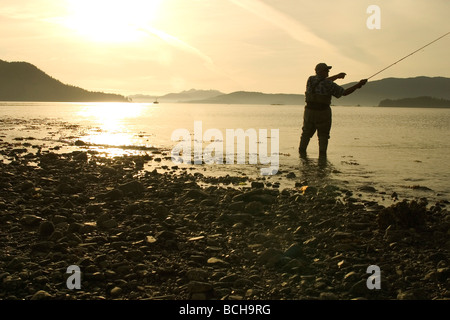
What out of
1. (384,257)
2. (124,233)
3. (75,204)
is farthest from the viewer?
(75,204)

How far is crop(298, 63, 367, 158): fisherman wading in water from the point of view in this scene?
15.2m

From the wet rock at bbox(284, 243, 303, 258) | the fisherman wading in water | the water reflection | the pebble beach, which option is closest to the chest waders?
the fisherman wading in water

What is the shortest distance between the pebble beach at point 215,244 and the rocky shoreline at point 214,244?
18 mm

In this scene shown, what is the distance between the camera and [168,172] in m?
13.3

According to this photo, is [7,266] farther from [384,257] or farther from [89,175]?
[89,175]

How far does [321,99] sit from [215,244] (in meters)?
10.8

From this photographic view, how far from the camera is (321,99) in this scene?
15812 mm

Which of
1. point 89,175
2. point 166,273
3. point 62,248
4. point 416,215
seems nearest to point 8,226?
point 62,248

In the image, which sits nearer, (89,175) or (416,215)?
(416,215)

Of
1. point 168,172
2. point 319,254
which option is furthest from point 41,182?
point 319,254

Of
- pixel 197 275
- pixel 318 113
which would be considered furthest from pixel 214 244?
pixel 318 113

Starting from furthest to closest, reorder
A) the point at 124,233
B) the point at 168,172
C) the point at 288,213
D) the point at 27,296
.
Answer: the point at 168,172, the point at 288,213, the point at 124,233, the point at 27,296

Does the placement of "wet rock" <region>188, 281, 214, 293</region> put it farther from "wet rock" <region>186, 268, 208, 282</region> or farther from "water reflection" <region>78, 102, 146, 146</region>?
"water reflection" <region>78, 102, 146, 146</region>

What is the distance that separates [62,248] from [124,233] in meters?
1.04
